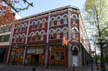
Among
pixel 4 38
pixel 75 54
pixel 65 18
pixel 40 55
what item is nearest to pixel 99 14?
pixel 65 18

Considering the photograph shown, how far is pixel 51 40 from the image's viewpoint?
94.7 ft

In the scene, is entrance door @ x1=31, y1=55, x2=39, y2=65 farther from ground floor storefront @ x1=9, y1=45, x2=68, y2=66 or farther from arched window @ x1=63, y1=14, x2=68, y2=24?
arched window @ x1=63, y1=14, x2=68, y2=24

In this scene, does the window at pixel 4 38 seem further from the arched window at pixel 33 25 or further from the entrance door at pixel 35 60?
the entrance door at pixel 35 60

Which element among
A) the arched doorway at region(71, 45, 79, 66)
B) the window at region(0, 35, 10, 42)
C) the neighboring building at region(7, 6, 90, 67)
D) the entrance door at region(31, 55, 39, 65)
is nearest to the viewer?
the arched doorway at region(71, 45, 79, 66)

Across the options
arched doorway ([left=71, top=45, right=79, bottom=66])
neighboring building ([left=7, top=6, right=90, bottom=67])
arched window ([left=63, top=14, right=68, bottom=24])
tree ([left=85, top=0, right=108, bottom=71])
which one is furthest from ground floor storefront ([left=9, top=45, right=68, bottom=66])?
tree ([left=85, top=0, right=108, bottom=71])

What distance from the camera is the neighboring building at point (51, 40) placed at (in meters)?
26.7

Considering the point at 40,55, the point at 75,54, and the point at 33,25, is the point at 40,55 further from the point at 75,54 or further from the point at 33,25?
the point at 33,25

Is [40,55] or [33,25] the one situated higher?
[33,25]

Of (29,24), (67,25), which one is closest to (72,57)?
(67,25)

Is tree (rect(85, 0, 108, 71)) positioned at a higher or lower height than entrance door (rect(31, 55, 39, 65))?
higher

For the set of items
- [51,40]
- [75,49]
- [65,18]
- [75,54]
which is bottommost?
[75,54]

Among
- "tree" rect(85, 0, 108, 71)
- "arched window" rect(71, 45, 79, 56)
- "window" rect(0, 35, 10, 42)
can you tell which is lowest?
"arched window" rect(71, 45, 79, 56)

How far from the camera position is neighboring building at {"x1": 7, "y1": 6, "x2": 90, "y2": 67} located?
26.7 m

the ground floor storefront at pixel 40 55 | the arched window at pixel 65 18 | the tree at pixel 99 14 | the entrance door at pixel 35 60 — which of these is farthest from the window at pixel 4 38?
the tree at pixel 99 14
